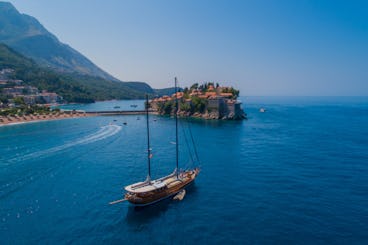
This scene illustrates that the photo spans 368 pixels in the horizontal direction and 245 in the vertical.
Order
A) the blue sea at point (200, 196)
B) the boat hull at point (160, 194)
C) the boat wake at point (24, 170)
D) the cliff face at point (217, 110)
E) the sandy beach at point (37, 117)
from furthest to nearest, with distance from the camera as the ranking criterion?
the cliff face at point (217, 110) < the sandy beach at point (37, 117) < the boat wake at point (24, 170) < the boat hull at point (160, 194) < the blue sea at point (200, 196)

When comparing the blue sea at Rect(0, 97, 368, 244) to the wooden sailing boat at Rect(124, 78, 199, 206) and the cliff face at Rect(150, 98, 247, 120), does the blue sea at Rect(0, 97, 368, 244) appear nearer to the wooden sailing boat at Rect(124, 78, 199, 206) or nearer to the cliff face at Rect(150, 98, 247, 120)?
the wooden sailing boat at Rect(124, 78, 199, 206)

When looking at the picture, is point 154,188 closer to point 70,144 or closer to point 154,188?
point 154,188

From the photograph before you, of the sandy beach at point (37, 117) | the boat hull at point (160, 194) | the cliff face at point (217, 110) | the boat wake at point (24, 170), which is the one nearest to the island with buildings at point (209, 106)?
the cliff face at point (217, 110)

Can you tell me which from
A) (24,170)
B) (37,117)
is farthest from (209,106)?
(24,170)

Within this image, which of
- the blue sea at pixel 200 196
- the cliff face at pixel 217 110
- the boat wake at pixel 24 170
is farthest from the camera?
the cliff face at pixel 217 110

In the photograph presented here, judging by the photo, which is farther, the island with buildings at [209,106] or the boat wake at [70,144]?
the island with buildings at [209,106]

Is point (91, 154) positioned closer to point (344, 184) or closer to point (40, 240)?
point (40, 240)

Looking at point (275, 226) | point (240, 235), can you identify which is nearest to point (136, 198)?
point (240, 235)

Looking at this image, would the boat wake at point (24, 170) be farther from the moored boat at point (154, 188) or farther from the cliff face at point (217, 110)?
the cliff face at point (217, 110)
